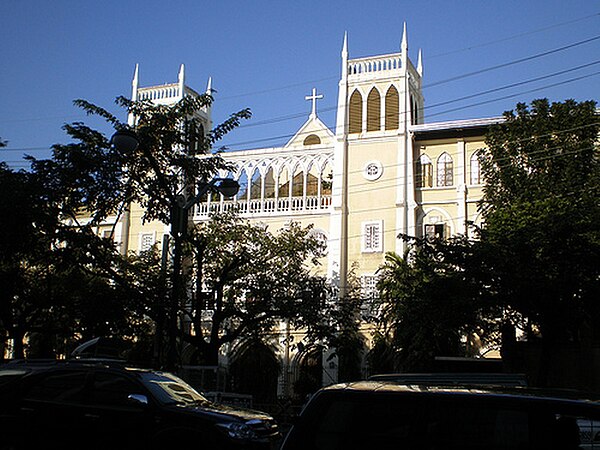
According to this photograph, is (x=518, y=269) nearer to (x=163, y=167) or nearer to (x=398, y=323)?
(x=398, y=323)

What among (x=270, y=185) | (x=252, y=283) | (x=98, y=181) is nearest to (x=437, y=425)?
(x=98, y=181)

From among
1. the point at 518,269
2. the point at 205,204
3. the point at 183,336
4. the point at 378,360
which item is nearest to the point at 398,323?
the point at 378,360

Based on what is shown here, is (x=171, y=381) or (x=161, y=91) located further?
(x=161, y=91)

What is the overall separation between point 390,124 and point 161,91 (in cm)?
1470

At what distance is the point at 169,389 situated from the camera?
1006 cm

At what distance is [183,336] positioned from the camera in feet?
68.1

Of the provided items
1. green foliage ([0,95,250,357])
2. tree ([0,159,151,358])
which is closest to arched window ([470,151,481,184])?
tree ([0,159,151,358])

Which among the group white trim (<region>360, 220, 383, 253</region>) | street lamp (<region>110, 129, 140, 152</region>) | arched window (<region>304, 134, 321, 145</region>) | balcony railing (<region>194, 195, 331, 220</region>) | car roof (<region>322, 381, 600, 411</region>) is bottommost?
car roof (<region>322, 381, 600, 411</region>)

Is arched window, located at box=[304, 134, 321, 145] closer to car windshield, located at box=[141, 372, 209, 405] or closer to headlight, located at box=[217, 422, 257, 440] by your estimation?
car windshield, located at box=[141, 372, 209, 405]

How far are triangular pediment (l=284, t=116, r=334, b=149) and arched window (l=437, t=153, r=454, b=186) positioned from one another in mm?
11128

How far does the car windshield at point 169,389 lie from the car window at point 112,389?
0.21 metres

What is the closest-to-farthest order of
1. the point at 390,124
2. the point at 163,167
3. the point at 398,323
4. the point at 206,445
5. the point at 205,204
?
the point at 206,445
the point at 163,167
the point at 398,323
the point at 390,124
the point at 205,204

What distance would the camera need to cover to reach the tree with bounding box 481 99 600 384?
20.7 meters

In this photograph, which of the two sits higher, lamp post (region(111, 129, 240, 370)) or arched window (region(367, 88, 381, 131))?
arched window (region(367, 88, 381, 131))
